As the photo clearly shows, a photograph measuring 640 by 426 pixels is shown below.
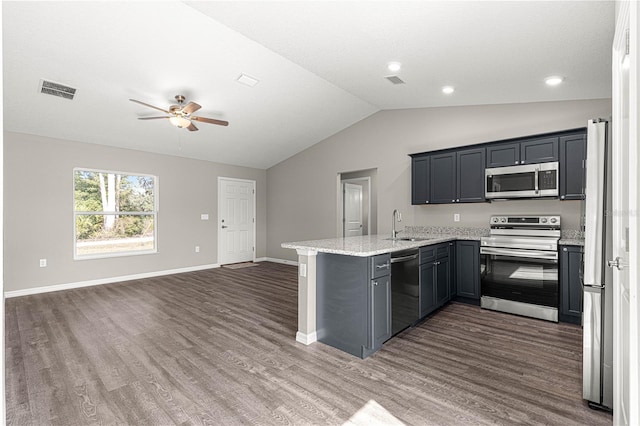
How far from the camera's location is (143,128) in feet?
17.6

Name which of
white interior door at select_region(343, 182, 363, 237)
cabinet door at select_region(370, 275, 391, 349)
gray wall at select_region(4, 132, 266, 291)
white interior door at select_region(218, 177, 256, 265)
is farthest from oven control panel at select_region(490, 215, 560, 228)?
gray wall at select_region(4, 132, 266, 291)

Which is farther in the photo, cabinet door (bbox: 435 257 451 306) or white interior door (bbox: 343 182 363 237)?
white interior door (bbox: 343 182 363 237)

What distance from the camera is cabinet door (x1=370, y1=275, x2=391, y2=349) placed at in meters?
2.80

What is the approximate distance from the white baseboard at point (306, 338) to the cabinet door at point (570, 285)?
8.95 feet

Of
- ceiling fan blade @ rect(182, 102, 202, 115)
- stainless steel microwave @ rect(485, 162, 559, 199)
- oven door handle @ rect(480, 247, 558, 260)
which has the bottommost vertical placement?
oven door handle @ rect(480, 247, 558, 260)

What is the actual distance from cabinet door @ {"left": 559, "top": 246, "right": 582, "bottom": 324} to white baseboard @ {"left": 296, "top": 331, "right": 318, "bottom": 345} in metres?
2.73

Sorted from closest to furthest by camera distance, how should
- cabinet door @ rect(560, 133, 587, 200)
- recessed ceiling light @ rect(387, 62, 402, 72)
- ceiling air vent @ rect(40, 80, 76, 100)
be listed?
recessed ceiling light @ rect(387, 62, 402, 72) → cabinet door @ rect(560, 133, 587, 200) → ceiling air vent @ rect(40, 80, 76, 100)

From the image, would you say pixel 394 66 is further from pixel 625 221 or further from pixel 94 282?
pixel 94 282

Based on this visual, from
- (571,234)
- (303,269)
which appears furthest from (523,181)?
(303,269)

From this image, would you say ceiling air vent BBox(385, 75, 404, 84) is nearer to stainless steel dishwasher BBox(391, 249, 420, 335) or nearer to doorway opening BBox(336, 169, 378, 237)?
stainless steel dishwasher BBox(391, 249, 420, 335)

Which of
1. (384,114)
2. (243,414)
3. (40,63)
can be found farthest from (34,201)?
(384,114)

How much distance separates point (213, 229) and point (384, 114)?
426cm

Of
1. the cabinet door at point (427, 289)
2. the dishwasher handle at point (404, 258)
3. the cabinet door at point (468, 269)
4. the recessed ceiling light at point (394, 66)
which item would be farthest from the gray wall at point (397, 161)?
the dishwasher handle at point (404, 258)

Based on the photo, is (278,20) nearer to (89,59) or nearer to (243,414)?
(89,59)
